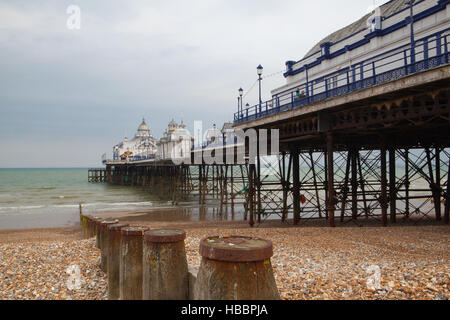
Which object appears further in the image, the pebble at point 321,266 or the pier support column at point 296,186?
the pier support column at point 296,186

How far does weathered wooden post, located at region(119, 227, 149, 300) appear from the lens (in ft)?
13.8

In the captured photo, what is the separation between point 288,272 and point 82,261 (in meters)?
5.45

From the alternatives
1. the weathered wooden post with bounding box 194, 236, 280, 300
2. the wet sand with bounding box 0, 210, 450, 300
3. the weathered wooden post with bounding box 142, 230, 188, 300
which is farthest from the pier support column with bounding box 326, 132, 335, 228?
the weathered wooden post with bounding box 194, 236, 280, 300

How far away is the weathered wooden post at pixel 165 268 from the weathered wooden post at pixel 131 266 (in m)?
0.99

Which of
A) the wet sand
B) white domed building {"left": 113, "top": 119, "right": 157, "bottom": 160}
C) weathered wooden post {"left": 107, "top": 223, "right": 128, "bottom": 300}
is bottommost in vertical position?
the wet sand

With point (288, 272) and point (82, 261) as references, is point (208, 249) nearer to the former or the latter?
point (288, 272)

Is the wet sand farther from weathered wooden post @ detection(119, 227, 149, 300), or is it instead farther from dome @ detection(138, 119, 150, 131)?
dome @ detection(138, 119, 150, 131)

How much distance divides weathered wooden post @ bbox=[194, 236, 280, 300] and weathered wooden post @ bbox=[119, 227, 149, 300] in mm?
2242

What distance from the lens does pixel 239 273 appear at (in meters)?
2.17

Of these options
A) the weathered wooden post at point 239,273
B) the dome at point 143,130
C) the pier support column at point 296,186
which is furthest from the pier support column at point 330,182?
the dome at point 143,130

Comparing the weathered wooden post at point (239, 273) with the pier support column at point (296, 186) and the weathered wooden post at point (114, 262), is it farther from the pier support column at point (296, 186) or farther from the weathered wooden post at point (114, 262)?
the pier support column at point (296, 186)

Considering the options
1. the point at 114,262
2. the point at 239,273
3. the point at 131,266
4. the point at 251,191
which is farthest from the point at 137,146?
the point at 239,273

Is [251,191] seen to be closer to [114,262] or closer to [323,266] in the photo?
[323,266]

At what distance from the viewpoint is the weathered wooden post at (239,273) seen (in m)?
2.16
